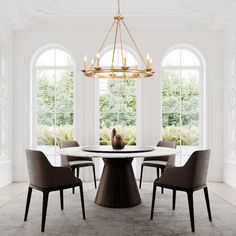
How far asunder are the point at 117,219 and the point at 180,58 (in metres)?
3.62

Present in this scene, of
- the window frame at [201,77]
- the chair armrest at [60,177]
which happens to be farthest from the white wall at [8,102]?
the window frame at [201,77]

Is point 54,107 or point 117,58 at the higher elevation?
point 117,58

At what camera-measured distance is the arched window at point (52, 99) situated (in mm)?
5984

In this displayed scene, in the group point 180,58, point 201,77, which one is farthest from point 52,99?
point 201,77

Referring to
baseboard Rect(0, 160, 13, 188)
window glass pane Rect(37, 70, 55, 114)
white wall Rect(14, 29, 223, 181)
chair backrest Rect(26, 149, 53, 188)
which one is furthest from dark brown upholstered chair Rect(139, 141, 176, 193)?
baseboard Rect(0, 160, 13, 188)

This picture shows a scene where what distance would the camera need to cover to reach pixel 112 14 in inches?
215

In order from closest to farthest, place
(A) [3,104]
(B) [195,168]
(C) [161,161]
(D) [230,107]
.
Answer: (B) [195,168] < (C) [161,161] < (A) [3,104] < (D) [230,107]

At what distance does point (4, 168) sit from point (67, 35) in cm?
262

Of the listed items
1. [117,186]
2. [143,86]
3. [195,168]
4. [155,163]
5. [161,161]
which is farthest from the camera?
[143,86]

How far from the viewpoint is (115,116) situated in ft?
19.8

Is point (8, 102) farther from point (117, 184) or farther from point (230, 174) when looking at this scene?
point (230, 174)

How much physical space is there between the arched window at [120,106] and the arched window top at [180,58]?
633 mm

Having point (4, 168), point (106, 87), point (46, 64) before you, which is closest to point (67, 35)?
point (46, 64)

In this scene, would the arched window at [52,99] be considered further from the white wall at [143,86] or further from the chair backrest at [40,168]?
the chair backrest at [40,168]
